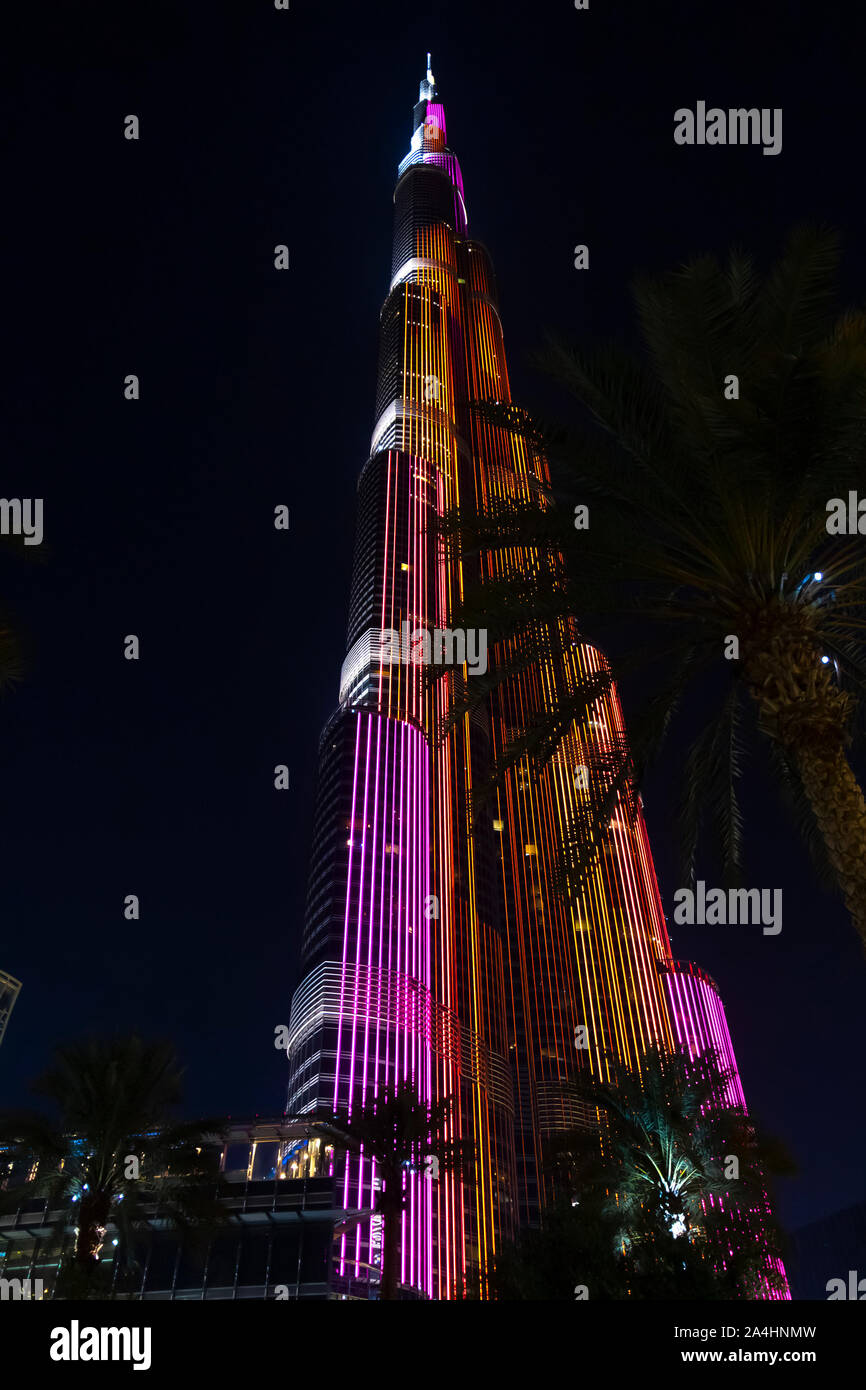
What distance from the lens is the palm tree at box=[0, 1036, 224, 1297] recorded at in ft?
74.9

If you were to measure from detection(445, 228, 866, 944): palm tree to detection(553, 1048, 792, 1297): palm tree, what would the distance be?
17.9m

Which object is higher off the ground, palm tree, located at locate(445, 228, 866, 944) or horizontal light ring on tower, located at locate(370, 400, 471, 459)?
horizontal light ring on tower, located at locate(370, 400, 471, 459)

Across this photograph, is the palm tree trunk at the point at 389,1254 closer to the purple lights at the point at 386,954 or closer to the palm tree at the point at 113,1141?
the palm tree at the point at 113,1141

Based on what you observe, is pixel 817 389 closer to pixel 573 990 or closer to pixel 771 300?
pixel 771 300

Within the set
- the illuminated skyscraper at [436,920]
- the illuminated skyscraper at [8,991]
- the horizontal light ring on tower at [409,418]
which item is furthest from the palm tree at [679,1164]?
the horizontal light ring on tower at [409,418]

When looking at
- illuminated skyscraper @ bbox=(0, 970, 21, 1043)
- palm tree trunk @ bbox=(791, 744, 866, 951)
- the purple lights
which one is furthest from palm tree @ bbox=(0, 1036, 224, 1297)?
the purple lights

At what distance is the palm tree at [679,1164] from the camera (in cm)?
2716

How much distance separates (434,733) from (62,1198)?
17.9 m

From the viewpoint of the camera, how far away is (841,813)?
36.0ft

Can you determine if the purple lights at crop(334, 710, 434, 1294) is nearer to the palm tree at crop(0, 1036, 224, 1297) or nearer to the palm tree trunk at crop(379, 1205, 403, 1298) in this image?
the palm tree trunk at crop(379, 1205, 403, 1298)

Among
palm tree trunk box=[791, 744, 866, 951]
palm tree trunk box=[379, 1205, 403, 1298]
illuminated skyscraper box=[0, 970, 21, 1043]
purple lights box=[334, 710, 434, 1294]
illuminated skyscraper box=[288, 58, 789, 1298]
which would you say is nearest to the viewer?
palm tree trunk box=[791, 744, 866, 951]

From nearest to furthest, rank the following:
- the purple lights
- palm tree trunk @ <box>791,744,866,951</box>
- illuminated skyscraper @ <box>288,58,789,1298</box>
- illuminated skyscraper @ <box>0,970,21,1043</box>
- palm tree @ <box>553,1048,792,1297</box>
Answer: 1. palm tree trunk @ <box>791,744,866,951</box>
2. palm tree @ <box>553,1048,792,1297</box>
3. illuminated skyscraper @ <box>0,970,21,1043</box>
4. the purple lights
5. illuminated skyscraper @ <box>288,58,789,1298</box>

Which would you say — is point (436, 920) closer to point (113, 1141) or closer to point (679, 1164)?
point (679, 1164)
